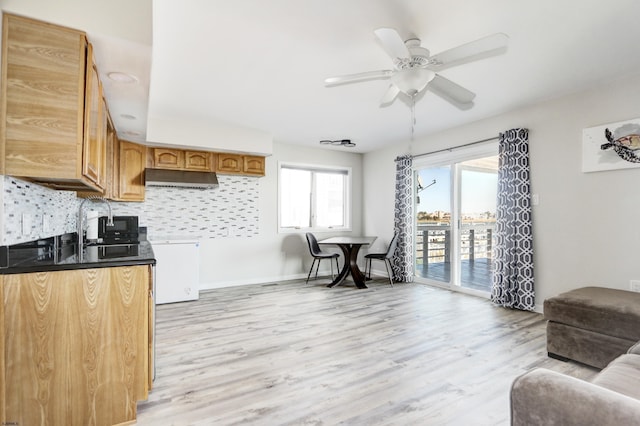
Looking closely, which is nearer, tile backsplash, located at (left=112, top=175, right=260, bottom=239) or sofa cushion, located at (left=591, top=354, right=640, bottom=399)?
sofa cushion, located at (left=591, top=354, right=640, bottom=399)

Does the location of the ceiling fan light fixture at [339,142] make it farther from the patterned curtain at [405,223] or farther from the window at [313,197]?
the patterned curtain at [405,223]

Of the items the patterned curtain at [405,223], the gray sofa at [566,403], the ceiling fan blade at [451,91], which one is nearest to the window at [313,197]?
the patterned curtain at [405,223]

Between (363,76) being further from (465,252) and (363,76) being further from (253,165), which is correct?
(465,252)

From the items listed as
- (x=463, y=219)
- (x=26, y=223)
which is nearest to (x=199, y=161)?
(x=26, y=223)

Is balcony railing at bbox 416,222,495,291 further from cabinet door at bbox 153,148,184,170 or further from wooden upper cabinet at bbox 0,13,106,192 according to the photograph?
wooden upper cabinet at bbox 0,13,106,192

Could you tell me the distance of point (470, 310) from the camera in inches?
151

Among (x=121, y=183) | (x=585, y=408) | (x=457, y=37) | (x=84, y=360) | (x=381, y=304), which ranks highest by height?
(x=457, y=37)

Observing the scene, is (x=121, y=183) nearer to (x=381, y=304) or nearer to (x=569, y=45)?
(x=381, y=304)

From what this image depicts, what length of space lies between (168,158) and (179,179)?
440 millimetres

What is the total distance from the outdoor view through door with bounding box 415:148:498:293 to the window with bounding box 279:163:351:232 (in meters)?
1.80

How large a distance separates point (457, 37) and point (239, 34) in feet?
5.38

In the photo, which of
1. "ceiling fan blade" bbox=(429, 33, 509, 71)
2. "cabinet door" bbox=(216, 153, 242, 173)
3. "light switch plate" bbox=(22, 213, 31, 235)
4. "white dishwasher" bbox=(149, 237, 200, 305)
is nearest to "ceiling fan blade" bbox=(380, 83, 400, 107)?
"ceiling fan blade" bbox=(429, 33, 509, 71)

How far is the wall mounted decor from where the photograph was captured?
3.02 meters

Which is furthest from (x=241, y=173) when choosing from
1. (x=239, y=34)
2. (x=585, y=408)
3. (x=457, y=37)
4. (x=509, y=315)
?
(x=585, y=408)
